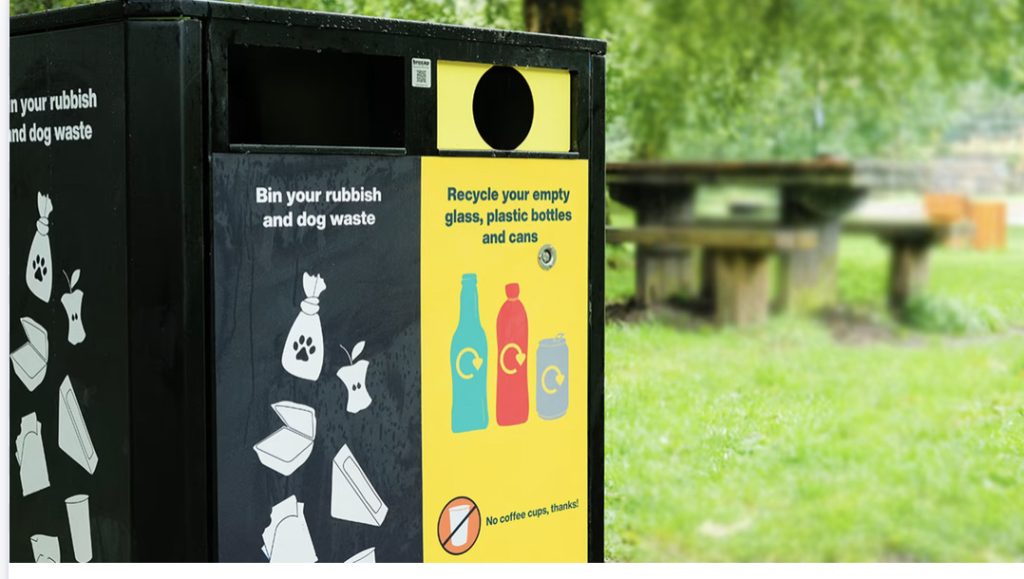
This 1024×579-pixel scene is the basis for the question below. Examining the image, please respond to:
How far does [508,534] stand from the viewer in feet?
8.79

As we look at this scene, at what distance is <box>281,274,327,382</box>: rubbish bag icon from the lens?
2.28m

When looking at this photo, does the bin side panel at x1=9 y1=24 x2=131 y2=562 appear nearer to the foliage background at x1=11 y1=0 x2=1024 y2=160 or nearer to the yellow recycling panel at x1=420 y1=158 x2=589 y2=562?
the yellow recycling panel at x1=420 y1=158 x2=589 y2=562

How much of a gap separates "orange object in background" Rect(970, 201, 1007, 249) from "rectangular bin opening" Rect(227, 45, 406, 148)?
6969mm

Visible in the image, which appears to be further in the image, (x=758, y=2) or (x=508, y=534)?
(x=758, y=2)

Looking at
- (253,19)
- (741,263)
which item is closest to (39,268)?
(253,19)

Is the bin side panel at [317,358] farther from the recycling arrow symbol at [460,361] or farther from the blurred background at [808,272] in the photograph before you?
the blurred background at [808,272]

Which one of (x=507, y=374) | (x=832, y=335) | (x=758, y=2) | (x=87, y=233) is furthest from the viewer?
(x=832, y=335)

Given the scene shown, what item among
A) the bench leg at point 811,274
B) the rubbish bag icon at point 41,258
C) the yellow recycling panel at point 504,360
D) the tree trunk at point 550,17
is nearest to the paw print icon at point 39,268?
the rubbish bag icon at point 41,258

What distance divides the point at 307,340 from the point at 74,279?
0.45m

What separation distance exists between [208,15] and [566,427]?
1.16 metres

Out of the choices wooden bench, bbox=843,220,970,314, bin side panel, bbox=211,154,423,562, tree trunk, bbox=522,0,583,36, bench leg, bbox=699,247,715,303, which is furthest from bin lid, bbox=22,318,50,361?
wooden bench, bbox=843,220,970,314

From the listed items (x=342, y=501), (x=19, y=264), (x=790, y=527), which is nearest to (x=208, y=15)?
(x=19, y=264)

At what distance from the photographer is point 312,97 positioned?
258 centimetres

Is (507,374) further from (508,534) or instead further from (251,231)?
(251,231)
